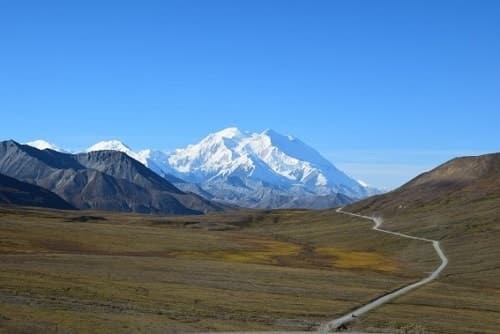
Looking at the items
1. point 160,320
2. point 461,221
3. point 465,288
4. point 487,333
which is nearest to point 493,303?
point 465,288

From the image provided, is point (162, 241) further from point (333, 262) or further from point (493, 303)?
point (493, 303)

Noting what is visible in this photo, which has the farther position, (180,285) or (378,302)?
(180,285)

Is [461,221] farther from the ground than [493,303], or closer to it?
farther from the ground


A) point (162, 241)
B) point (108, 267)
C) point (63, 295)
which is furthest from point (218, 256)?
point (63, 295)

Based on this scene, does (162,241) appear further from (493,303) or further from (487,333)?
(487,333)

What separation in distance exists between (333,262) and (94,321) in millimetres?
85755

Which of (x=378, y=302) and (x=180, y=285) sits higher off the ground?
(x=180, y=285)

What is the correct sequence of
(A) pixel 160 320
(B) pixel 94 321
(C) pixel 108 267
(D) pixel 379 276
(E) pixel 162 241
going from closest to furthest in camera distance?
(B) pixel 94 321
(A) pixel 160 320
(C) pixel 108 267
(D) pixel 379 276
(E) pixel 162 241

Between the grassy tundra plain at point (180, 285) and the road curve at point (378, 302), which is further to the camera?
the road curve at point (378, 302)

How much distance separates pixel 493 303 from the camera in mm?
Answer: 80438

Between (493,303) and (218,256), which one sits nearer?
(493,303)

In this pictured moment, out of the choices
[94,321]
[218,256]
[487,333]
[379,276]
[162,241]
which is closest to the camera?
[94,321]

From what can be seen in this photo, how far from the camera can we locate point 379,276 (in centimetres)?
10681

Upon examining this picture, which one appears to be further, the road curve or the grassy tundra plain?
the road curve
